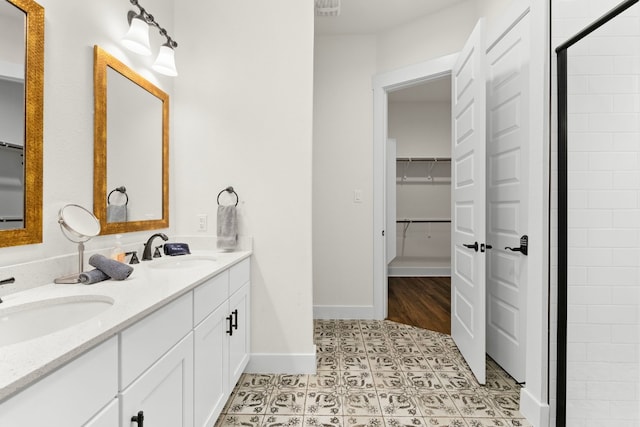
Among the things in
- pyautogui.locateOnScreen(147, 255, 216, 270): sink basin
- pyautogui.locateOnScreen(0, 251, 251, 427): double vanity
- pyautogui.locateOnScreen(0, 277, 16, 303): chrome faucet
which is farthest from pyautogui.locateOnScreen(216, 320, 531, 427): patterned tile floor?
pyautogui.locateOnScreen(0, 277, 16, 303): chrome faucet

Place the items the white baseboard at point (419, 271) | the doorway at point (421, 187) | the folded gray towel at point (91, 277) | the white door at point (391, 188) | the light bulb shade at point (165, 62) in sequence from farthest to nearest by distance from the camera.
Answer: the white baseboard at point (419, 271) < the doorway at point (421, 187) < the white door at point (391, 188) < the light bulb shade at point (165, 62) < the folded gray towel at point (91, 277)

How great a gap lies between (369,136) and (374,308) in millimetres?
1643

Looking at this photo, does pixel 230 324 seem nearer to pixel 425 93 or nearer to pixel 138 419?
pixel 138 419

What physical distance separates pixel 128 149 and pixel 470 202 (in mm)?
2063

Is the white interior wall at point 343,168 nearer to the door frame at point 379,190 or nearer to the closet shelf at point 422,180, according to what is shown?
the door frame at point 379,190

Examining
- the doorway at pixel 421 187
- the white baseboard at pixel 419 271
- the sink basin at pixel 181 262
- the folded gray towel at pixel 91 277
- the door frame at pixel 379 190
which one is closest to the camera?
the folded gray towel at pixel 91 277

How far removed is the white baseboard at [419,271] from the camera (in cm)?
507

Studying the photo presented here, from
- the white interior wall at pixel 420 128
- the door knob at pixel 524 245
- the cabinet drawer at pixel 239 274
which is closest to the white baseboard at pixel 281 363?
the cabinet drawer at pixel 239 274

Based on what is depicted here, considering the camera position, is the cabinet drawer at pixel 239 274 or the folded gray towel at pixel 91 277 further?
the cabinet drawer at pixel 239 274

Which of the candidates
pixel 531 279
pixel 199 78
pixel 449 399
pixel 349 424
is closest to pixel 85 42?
pixel 199 78

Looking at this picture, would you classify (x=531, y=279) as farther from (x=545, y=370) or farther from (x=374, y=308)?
(x=374, y=308)

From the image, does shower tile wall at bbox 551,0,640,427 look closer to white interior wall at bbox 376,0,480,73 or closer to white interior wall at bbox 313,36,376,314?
white interior wall at bbox 376,0,480,73

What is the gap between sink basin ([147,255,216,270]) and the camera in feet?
5.64

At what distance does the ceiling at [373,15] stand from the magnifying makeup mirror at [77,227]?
248 centimetres
